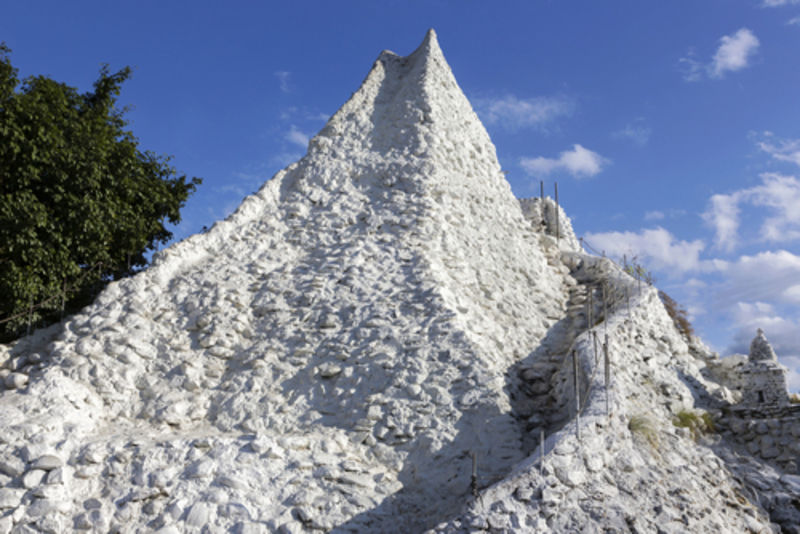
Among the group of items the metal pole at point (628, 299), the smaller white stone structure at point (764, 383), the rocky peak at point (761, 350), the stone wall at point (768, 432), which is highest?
the metal pole at point (628, 299)

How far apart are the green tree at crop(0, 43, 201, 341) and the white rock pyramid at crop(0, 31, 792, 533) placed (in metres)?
1.66

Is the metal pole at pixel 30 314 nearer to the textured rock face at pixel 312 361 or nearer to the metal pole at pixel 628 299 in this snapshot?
the textured rock face at pixel 312 361

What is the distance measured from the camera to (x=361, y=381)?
11422 millimetres

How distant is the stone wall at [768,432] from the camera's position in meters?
12.3

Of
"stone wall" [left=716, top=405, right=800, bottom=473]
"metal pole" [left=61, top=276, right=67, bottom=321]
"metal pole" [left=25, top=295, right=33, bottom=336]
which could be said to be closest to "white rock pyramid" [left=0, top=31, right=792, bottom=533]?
"metal pole" [left=25, top=295, right=33, bottom=336]

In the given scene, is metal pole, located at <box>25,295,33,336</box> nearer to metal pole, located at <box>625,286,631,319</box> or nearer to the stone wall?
metal pole, located at <box>625,286,631,319</box>

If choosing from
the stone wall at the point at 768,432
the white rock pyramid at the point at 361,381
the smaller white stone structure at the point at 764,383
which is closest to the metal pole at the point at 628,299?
the white rock pyramid at the point at 361,381

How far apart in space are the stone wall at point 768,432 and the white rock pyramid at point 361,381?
1.07 metres

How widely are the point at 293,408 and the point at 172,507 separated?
104 inches

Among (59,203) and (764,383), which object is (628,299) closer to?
(764,383)

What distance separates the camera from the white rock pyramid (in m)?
9.12

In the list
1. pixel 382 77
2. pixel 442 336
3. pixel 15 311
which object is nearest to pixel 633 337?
pixel 442 336

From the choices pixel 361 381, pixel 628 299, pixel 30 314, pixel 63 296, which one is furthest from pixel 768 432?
pixel 30 314

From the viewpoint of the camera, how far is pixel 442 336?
12.1 m
